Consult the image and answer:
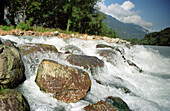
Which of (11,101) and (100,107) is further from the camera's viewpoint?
(100,107)

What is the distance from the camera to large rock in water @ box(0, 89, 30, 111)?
2.07m

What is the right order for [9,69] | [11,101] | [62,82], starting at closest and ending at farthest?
[11,101] → [9,69] → [62,82]

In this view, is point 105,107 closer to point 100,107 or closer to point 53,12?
point 100,107

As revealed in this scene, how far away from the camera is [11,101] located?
217 cm

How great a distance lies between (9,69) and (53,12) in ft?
70.8

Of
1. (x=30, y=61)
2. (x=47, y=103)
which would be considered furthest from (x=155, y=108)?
(x=30, y=61)

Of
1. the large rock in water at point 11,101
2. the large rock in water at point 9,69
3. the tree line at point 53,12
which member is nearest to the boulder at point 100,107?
the large rock in water at point 11,101

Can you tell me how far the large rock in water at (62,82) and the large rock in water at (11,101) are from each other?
99cm

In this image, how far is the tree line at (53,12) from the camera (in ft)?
62.1

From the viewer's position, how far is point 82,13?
2167 cm

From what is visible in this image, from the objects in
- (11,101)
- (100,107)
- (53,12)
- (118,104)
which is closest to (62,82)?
(100,107)


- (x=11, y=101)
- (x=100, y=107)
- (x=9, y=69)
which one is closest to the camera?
(x=11, y=101)

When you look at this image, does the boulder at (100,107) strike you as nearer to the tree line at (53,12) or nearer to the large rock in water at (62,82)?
the large rock in water at (62,82)

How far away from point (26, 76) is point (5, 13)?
2388cm
